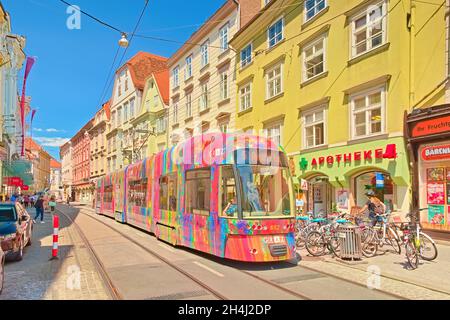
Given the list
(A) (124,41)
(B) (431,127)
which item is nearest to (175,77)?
(A) (124,41)

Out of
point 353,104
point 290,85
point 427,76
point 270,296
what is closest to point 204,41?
point 290,85

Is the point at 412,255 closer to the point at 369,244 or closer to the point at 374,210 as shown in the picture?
the point at 369,244

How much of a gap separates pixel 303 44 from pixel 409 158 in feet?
25.7

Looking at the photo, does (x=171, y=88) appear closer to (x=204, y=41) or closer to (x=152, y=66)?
(x=204, y=41)

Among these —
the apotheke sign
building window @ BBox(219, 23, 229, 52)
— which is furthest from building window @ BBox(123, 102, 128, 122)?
the apotheke sign

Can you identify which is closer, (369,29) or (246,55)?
(369,29)

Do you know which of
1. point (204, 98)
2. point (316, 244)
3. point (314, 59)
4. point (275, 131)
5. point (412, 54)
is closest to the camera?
point (316, 244)

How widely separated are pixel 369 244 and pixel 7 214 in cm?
965

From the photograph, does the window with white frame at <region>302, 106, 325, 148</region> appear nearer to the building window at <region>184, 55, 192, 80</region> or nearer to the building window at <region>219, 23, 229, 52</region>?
the building window at <region>219, 23, 229, 52</region>

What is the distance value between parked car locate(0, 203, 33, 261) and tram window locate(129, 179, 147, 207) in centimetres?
552

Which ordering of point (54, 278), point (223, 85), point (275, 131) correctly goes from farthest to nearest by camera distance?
point (223, 85) < point (275, 131) < point (54, 278)

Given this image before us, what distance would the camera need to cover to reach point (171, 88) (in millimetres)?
34094

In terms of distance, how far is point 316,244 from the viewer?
398 inches

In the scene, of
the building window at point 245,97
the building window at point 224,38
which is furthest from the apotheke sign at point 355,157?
the building window at point 224,38
